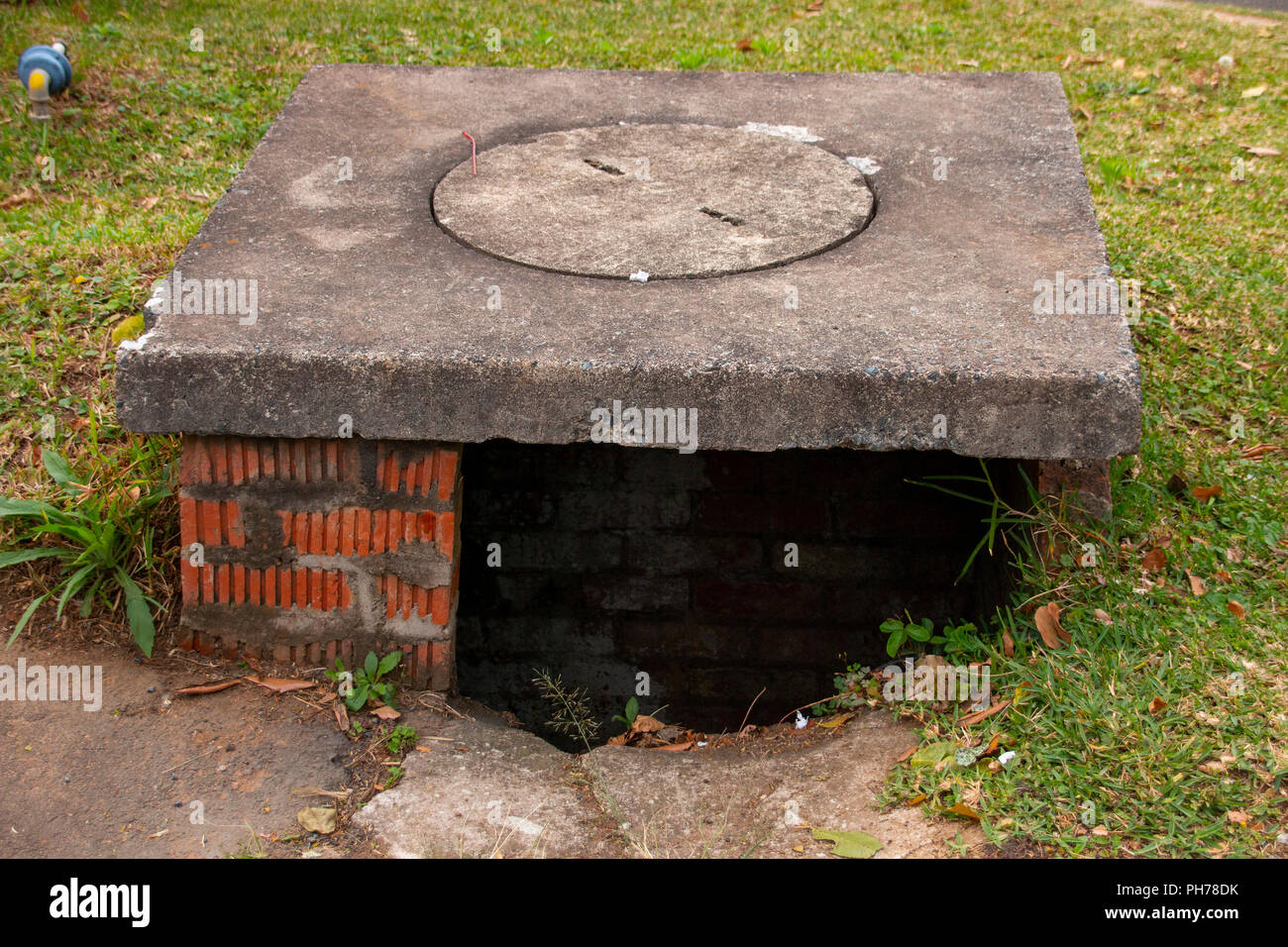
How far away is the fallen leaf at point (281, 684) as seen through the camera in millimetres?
2615

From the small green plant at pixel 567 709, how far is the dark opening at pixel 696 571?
0.10ft

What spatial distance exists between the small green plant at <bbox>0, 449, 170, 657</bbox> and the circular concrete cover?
3.67ft

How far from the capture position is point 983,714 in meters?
2.42

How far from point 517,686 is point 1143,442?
2.03 metres

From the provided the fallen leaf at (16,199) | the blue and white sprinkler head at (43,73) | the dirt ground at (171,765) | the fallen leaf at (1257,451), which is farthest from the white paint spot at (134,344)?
the fallen leaf at (1257,451)

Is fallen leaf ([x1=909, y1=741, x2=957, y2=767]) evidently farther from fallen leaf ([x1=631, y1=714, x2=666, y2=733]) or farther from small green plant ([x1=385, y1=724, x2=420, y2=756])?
small green plant ([x1=385, y1=724, x2=420, y2=756])

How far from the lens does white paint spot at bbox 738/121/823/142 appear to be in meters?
3.65

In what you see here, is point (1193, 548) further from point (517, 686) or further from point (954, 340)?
point (517, 686)

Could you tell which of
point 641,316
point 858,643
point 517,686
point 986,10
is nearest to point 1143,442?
point 858,643

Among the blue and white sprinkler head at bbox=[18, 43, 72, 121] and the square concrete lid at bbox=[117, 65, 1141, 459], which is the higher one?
the blue and white sprinkler head at bbox=[18, 43, 72, 121]

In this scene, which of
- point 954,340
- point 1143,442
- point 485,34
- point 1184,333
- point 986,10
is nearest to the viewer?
point 954,340

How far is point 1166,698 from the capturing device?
2.35 meters

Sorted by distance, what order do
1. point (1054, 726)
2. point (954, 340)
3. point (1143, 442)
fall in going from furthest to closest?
point (1143, 442), point (954, 340), point (1054, 726)

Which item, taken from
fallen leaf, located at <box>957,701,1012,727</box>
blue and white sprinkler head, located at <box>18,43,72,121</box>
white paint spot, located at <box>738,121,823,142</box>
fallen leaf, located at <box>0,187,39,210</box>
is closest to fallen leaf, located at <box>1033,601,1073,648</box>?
fallen leaf, located at <box>957,701,1012,727</box>
